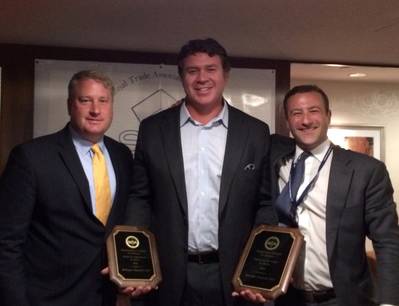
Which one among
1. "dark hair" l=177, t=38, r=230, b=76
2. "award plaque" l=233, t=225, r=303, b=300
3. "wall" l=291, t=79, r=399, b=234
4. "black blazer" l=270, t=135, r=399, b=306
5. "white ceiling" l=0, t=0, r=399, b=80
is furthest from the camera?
"wall" l=291, t=79, r=399, b=234

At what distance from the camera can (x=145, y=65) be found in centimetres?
324

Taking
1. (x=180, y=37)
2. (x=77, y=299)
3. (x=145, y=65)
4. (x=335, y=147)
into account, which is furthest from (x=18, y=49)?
(x=335, y=147)

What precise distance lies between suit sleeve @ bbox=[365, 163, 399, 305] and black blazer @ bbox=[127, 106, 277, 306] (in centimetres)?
41

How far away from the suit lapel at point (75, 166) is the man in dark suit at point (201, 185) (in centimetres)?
23

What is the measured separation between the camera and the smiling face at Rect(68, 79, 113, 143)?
6.80 ft

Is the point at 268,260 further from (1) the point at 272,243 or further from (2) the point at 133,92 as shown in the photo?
(2) the point at 133,92

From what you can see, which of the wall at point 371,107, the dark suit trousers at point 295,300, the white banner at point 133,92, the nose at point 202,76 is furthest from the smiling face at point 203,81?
the wall at point 371,107

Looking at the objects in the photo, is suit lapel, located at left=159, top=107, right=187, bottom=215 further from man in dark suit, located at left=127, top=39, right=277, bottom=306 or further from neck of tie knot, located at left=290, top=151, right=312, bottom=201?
neck of tie knot, located at left=290, top=151, right=312, bottom=201

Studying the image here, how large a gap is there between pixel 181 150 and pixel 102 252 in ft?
1.72

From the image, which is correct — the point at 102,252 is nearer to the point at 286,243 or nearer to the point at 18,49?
the point at 286,243

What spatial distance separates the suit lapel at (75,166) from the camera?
2002 millimetres

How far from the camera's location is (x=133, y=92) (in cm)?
322

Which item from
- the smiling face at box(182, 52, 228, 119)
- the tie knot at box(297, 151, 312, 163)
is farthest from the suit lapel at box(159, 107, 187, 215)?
the tie knot at box(297, 151, 312, 163)

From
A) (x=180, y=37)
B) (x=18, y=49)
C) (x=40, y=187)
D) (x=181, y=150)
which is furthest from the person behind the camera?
(x=18, y=49)
